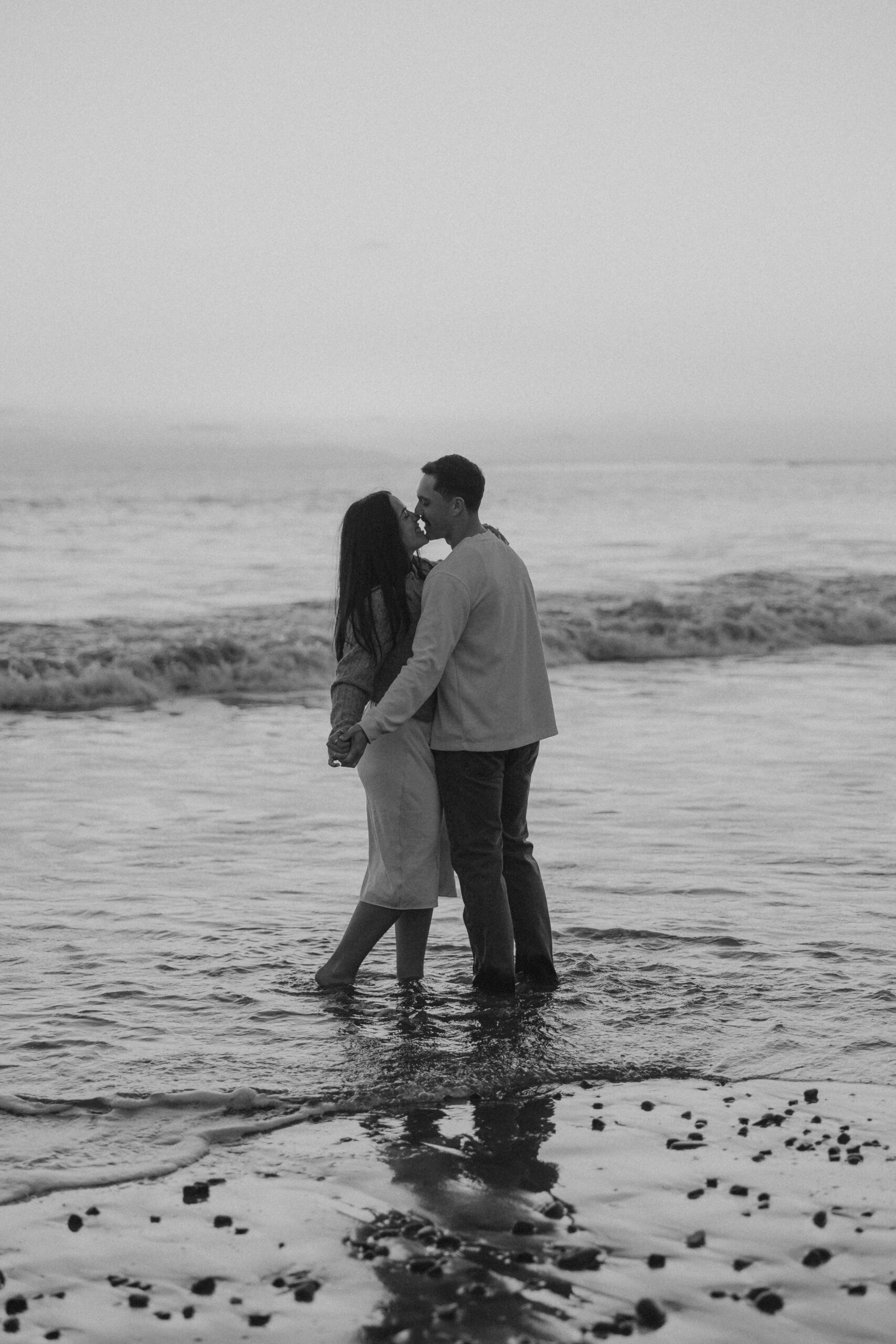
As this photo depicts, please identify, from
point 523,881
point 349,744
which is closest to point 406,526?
point 349,744

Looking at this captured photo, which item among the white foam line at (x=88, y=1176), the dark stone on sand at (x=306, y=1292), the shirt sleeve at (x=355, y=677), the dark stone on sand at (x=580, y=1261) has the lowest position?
the white foam line at (x=88, y=1176)

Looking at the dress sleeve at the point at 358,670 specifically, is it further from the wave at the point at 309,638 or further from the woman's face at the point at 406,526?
the wave at the point at 309,638

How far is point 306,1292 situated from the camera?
3.20m

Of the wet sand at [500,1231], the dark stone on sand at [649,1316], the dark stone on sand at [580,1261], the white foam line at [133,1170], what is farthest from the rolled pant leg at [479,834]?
the dark stone on sand at [649,1316]

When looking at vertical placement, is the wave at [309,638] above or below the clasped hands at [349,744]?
below

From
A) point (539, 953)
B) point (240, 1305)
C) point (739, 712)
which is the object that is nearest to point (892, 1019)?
point (539, 953)

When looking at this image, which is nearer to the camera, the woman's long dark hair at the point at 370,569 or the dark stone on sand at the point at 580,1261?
the dark stone on sand at the point at 580,1261

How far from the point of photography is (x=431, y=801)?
5363mm

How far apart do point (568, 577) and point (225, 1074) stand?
23318 mm

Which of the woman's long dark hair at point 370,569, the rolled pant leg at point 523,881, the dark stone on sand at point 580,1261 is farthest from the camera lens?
the rolled pant leg at point 523,881

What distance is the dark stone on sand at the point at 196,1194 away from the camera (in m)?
3.72

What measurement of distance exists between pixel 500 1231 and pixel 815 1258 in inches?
30.3

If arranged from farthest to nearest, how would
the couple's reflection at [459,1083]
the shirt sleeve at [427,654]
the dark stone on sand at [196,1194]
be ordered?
the shirt sleeve at [427,654], the couple's reflection at [459,1083], the dark stone on sand at [196,1194]

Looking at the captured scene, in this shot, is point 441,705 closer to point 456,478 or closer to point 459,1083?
point 456,478
